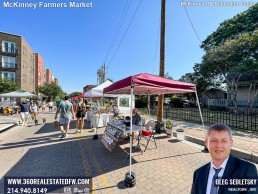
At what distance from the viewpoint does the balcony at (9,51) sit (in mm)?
33112

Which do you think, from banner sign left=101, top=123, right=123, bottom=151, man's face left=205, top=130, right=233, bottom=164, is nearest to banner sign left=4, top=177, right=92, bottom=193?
banner sign left=101, top=123, right=123, bottom=151

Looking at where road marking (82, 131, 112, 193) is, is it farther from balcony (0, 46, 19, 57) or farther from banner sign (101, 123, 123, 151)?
balcony (0, 46, 19, 57)

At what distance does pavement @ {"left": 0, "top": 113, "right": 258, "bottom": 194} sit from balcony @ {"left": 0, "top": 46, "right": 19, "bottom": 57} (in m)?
34.9

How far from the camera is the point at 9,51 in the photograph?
33969mm

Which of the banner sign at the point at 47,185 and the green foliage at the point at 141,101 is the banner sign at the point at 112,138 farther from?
the green foliage at the point at 141,101

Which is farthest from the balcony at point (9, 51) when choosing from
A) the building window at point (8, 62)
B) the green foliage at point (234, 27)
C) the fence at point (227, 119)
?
the green foliage at point (234, 27)

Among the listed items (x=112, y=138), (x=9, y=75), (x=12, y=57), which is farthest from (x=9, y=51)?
(x=112, y=138)

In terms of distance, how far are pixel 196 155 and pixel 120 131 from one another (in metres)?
2.68

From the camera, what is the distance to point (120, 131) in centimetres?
559

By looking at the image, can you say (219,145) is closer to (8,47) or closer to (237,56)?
(237,56)

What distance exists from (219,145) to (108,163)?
13.2 ft

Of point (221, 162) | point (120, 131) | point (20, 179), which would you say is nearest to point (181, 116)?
point (120, 131)

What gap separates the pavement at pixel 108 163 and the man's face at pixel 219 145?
248cm

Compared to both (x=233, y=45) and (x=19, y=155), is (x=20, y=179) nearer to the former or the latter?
(x=19, y=155)
